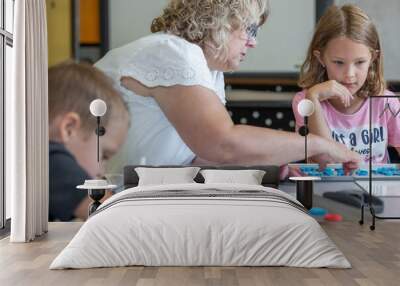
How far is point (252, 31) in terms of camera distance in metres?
6.85

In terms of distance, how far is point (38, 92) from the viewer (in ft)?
19.7

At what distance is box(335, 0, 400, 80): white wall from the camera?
6832 mm

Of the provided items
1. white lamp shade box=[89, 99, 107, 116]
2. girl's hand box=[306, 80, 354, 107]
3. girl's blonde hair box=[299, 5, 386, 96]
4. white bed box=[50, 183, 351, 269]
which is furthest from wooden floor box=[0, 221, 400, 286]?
girl's blonde hair box=[299, 5, 386, 96]

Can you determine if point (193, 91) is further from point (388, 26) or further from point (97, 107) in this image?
point (388, 26)

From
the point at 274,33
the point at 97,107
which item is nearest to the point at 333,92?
the point at 274,33

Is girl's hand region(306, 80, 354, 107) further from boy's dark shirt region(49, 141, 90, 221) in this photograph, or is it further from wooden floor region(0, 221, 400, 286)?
boy's dark shirt region(49, 141, 90, 221)

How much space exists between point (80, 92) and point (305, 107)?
2.30m

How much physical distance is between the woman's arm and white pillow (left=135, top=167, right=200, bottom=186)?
0.24 m

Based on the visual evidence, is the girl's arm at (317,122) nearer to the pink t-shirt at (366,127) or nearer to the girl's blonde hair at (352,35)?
the pink t-shirt at (366,127)

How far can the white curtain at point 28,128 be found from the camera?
5.62 meters

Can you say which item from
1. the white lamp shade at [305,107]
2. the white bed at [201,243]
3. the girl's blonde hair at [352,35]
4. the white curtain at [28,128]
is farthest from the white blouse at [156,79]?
the white bed at [201,243]

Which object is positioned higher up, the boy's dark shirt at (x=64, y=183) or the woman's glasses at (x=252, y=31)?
the woman's glasses at (x=252, y=31)

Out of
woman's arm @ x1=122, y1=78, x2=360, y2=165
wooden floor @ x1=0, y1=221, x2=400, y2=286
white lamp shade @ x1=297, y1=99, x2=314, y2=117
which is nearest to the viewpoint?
wooden floor @ x1=0, y1=221, x2=400, y2=286

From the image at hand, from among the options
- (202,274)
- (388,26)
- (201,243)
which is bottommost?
(202,274)
